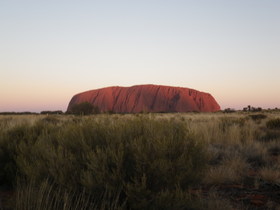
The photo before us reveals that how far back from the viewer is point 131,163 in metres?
3.32

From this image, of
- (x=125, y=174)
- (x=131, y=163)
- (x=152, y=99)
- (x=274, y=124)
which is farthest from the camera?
(x=152, y=99)

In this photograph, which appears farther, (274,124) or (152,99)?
(152,99)

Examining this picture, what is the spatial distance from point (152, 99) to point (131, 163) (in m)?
87.7

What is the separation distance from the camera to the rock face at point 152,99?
8830cm

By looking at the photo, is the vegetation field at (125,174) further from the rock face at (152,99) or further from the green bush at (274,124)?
the rock face at (152,99)

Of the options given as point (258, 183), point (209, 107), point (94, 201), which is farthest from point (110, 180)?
point (209, 107)

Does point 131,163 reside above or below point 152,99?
below

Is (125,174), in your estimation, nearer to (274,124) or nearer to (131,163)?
(131,163)

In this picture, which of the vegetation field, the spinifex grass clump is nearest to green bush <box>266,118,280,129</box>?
the vegetation field

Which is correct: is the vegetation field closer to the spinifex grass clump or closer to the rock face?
the spinifex grass clump

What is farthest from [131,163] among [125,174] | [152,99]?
[152,99]

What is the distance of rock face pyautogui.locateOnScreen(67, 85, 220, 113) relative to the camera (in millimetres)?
88300

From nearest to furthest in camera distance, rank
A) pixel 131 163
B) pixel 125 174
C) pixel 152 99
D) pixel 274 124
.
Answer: pixel 125 174 → pixel 131 163 → pixel 274 124 → pixel 152 99

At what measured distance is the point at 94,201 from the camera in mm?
3176
